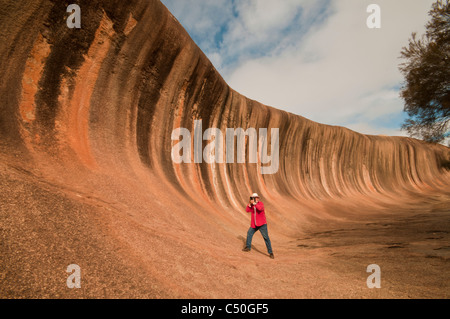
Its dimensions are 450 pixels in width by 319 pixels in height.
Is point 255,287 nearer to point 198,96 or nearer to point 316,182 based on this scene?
point 198,96

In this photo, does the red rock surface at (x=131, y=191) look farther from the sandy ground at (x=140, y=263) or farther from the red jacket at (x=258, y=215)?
the red jacket at (x=258, y=215)

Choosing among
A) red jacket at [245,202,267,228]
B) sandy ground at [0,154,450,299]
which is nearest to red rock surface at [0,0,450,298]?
sandy ground at [0,154,450,299]

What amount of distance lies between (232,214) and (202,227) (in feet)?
8.70

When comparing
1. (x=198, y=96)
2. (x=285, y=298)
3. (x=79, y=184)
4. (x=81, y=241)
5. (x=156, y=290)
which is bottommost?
(x=285, y=298)

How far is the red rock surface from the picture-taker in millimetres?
2570

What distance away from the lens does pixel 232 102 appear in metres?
9.96

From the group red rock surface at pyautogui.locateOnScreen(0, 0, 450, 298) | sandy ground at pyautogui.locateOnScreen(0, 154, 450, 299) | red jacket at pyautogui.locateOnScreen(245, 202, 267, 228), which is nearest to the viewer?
sandy ground at pyautogui.locateOnScreen(0, 154, 450, 299)

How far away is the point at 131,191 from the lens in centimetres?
450

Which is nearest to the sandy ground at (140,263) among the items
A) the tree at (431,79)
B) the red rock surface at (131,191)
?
the red rock surface at (131,191)

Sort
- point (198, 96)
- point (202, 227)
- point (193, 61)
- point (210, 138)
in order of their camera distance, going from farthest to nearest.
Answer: point (210, 138) → point (198, 96) → point (193, 61) → point (202, 227)

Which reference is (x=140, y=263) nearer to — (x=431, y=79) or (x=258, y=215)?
(x=258, y=215)

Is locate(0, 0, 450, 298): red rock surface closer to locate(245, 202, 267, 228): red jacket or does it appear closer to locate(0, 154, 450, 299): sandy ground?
locate(0, 154, 450, 299): sandy ground

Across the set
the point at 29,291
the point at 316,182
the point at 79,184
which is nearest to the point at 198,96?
the point at 79,184

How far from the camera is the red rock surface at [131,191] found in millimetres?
2570
